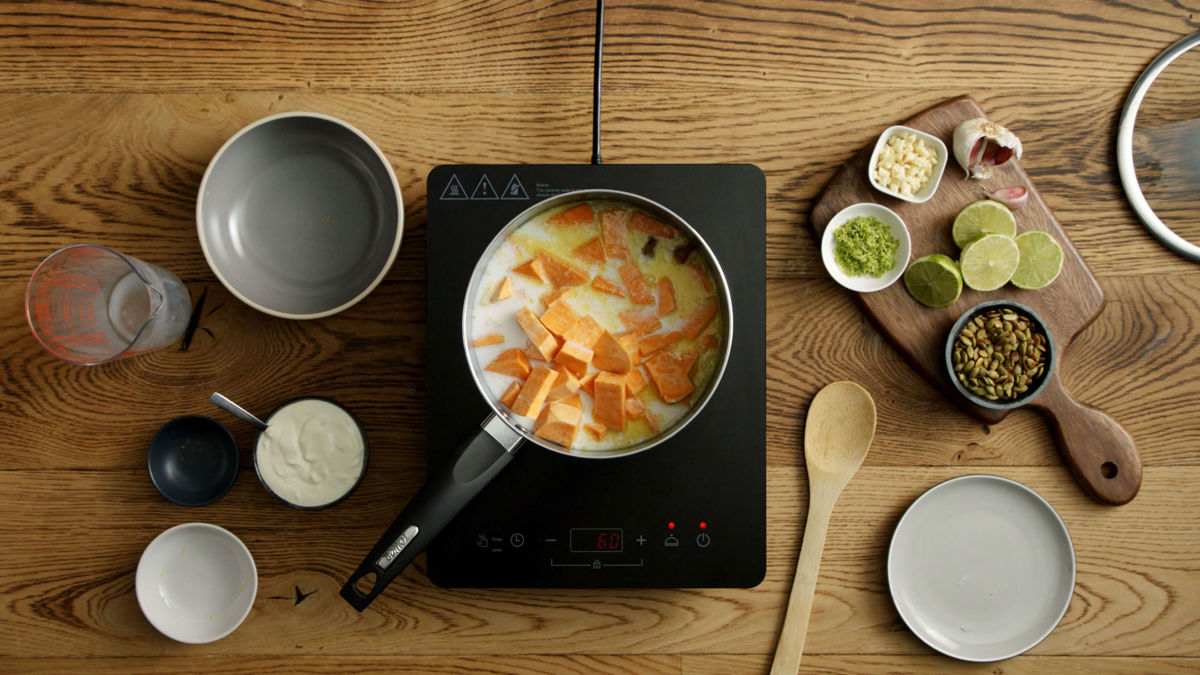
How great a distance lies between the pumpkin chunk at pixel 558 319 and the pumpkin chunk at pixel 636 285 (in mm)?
92

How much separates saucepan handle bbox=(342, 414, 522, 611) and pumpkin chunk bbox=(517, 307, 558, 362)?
11 cm

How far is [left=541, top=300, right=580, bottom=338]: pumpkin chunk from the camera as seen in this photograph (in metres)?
0.98

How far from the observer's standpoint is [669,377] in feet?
3.25

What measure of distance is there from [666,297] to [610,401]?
0.17m

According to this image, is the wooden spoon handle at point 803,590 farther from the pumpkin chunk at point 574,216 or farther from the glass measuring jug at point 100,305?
the glass measuring jug at point 100,305

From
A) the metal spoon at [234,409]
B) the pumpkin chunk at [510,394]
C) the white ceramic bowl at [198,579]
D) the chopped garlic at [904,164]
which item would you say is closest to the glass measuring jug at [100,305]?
the metal spoon at [234,409]

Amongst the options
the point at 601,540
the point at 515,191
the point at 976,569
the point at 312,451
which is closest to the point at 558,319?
the point at 515,191

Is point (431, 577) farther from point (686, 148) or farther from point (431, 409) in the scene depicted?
point (686, 148)

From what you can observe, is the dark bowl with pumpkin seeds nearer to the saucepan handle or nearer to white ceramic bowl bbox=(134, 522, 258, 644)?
the saucepan handle

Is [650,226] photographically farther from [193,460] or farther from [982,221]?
[193,460]

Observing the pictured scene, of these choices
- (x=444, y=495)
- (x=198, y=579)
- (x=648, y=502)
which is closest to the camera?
(x=444, y=495)

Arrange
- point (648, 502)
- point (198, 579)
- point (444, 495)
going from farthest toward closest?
point (198, 579), point (648, 502), point (444, 495)

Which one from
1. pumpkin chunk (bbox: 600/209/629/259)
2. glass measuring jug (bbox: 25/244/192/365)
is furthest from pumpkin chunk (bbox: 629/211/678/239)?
glass measuring jug (bbox: 25/244/192/365)

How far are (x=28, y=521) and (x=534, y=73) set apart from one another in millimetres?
1171
